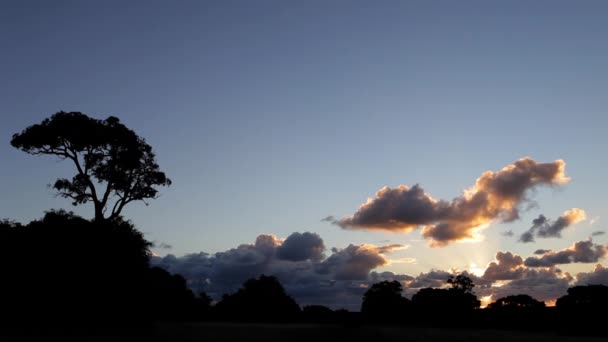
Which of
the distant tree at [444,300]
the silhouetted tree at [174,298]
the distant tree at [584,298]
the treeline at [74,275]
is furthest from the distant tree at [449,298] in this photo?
the treeline at [74,275]

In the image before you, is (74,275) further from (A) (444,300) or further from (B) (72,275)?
(A) (444,300)

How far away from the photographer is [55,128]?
53.5 m

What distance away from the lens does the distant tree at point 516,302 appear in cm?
11013

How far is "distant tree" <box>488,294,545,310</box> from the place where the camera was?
110 m

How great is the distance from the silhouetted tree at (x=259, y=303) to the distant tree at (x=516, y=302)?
150ft

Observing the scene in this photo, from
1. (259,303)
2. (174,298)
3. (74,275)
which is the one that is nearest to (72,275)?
(74,275)

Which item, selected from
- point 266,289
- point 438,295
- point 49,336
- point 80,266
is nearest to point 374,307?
point 438,295

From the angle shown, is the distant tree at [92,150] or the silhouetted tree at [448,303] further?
the silhouetted tree at [448,303]

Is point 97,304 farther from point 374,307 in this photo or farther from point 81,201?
point 374,307

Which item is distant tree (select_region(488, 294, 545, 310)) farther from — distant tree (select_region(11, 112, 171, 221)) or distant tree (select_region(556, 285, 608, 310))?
distant tree (select_region(11, 112, 171, 221))

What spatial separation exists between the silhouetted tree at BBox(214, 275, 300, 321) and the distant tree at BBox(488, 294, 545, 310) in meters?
45.8

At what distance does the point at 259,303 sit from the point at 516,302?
5819 cm

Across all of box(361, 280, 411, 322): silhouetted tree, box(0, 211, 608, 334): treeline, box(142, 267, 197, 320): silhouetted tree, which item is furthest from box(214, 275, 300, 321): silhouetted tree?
box(0, 211, 608, 334): treeline

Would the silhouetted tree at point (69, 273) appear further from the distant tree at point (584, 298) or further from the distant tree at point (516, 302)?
the distant tree at point (516, 302)
